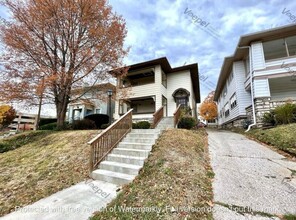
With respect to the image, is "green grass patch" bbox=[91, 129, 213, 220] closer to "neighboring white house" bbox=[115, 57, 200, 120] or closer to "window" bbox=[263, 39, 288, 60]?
"neighboring white house" bbox=[115, 57, 200, 120]

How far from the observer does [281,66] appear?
32.0ft

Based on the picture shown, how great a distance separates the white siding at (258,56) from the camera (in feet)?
33.1

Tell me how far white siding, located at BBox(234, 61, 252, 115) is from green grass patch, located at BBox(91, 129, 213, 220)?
962 centimetres

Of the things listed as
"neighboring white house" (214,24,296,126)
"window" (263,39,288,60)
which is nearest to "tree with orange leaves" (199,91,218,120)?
"neighboring white house" (214,24,296,126)

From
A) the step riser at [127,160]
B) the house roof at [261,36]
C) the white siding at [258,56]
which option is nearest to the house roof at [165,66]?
the house roof at [261,36]

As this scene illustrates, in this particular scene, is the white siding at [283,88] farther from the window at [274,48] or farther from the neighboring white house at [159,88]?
the neighboring white house at [159,88]

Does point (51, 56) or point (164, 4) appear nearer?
point (164, 4)

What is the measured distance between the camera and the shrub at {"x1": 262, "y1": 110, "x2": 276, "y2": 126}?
870 centimetres

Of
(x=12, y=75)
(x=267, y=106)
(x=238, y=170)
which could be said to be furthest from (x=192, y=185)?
(x=12, y=75)

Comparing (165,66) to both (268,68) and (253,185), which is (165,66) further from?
(253,185)

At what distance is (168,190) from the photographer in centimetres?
312

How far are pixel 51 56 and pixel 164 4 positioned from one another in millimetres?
7870

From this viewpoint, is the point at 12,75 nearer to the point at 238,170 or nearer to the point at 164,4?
the point at 164,4

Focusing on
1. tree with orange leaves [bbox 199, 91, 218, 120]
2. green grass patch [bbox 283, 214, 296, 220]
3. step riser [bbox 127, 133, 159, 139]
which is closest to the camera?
green grass patch [bbox 283, 214, 296, 220]
